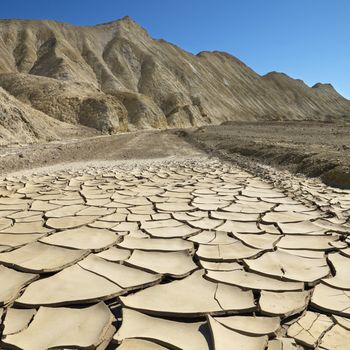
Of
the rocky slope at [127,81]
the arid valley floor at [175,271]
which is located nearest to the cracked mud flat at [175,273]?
the arid valley floor at [175,271]

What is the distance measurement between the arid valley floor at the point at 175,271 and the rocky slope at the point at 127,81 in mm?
16579

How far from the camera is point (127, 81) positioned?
4044 centimetres

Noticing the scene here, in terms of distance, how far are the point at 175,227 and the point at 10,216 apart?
143cm

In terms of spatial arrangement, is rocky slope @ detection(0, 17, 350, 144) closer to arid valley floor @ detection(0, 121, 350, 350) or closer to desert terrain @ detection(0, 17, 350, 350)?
desert terrain @ detection(0, 17, 350, 350)

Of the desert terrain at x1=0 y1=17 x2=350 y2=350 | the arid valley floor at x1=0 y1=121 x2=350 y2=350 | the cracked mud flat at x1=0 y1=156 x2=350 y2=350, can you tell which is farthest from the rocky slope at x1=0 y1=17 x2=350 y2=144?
the cracked mud flat at x1=0 y1=156 x2=350 y2=350

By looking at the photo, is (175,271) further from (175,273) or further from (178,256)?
(178,256)

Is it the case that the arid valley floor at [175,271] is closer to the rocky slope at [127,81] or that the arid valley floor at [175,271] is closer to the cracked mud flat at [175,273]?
the cracked mud flat at [175,273]

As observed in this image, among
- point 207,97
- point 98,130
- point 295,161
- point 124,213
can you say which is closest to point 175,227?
point 124,213

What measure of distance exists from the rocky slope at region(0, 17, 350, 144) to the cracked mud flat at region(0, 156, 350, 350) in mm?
16692

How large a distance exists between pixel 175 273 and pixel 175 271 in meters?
0.02

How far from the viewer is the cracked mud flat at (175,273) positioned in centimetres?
144

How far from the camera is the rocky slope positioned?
67.8ft

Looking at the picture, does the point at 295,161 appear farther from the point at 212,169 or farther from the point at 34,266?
the point at 34,266

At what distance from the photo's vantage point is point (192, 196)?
391 cm
